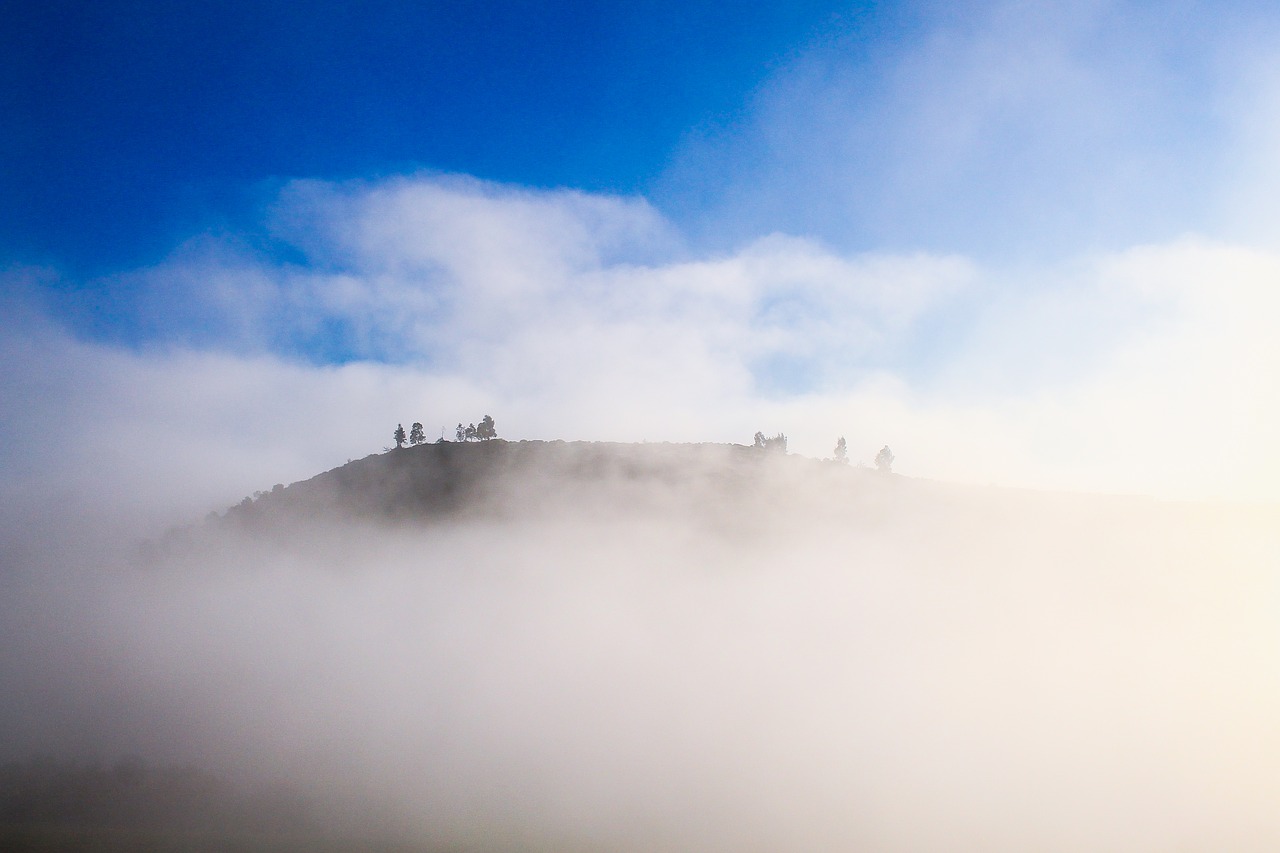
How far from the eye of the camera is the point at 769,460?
144 metres

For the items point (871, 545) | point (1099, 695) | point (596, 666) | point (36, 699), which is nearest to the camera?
point (1099, 695)

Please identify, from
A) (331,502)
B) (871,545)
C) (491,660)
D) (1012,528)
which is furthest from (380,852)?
(1012,528)

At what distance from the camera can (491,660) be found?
122 metres

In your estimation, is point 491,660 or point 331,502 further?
point 331,502

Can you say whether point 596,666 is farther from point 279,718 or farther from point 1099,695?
point 1099,695

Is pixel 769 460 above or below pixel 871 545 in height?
above

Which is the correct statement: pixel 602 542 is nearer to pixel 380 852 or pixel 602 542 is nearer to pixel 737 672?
pixel 737 672

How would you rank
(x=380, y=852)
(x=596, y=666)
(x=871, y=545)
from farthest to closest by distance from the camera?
(x=871, y=545) → (x=596, y=666) → (x=380, y=852)

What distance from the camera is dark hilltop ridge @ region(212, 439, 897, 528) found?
132500 millimetres

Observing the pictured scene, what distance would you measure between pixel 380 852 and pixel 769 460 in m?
102

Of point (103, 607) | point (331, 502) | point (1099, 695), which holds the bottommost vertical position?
point (1099, 695)

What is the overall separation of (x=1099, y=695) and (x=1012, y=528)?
37.2 meters

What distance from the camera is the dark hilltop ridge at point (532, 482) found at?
13250 centimetres

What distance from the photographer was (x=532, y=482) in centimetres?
13862
